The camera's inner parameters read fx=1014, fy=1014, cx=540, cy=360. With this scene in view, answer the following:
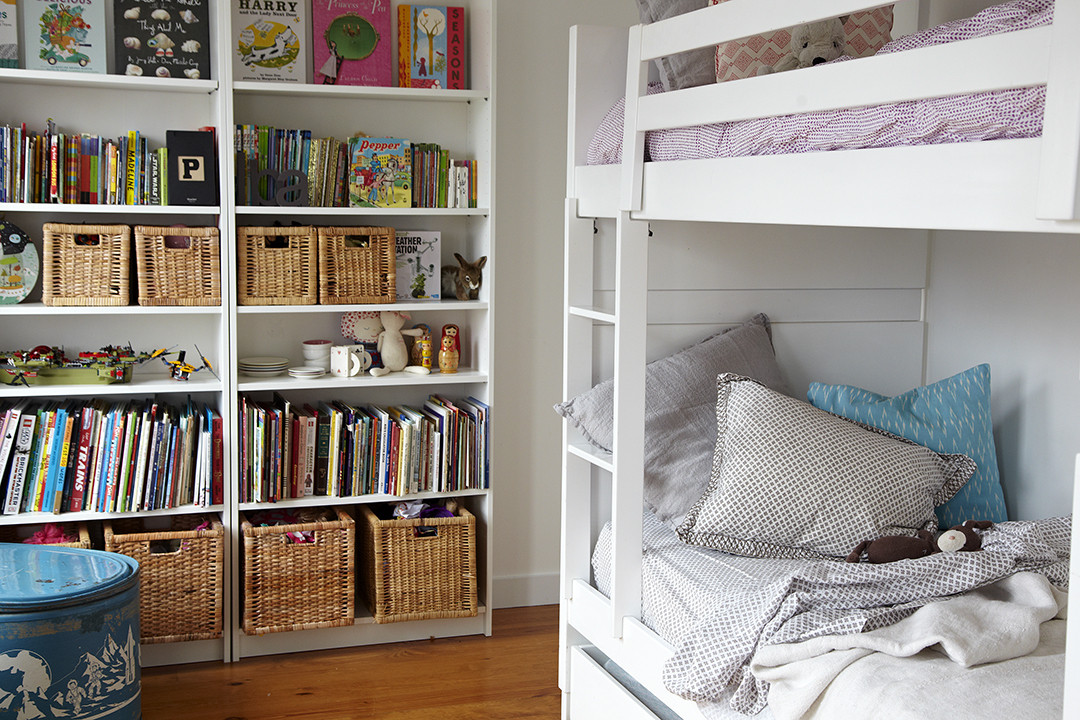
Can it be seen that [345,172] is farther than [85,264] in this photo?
Yes

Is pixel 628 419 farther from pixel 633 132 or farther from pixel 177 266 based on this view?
pixel 177 266

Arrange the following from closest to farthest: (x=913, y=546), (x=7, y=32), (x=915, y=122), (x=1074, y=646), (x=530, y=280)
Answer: (x=1074, y=646), (x=915, y=122), (x=913, y=546), (x=7, y=32), (x=530, y=280)

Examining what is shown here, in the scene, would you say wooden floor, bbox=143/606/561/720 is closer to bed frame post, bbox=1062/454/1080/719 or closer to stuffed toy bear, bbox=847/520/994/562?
stuffed toy bear, bbox=847/520/994/562

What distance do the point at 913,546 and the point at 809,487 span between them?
0.76 feet

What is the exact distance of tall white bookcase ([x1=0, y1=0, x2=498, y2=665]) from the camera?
2703 millimetres

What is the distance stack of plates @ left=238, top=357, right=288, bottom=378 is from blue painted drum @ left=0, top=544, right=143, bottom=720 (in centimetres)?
70

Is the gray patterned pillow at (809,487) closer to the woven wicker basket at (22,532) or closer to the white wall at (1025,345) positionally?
the white wall at (1025,345)

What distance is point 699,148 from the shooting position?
183 cm

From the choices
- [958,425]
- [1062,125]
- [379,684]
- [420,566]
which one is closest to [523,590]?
[420,566]

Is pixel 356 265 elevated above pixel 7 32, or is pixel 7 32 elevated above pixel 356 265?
pixel 7 32

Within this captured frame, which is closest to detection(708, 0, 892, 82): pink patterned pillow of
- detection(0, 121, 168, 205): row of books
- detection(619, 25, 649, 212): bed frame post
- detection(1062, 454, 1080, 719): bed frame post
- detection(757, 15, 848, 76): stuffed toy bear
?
detection(757, 15, 848, 76): stuffed toy bear

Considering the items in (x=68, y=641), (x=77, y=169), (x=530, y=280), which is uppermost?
(x=77, y=169)

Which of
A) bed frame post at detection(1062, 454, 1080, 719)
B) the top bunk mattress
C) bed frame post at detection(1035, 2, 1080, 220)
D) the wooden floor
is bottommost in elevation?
the wooden floor

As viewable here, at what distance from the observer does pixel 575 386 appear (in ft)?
7.87
